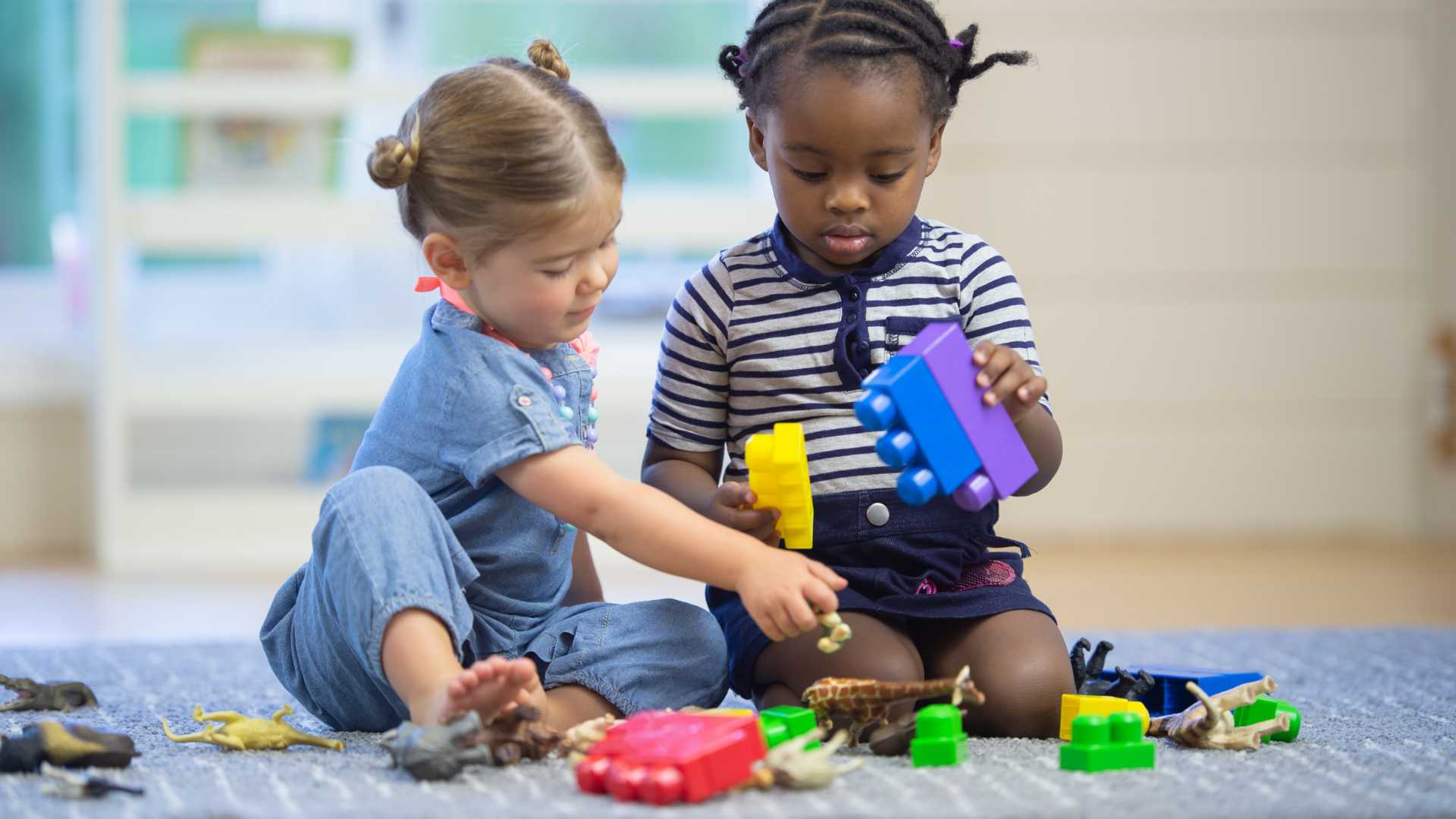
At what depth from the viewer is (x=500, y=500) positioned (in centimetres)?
104

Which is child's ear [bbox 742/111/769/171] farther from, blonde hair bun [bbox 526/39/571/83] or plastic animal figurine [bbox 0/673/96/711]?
plastic animal figurine [bbox 0/673/96/711]

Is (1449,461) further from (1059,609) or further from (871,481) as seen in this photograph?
(871,481)

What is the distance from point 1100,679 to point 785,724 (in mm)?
344

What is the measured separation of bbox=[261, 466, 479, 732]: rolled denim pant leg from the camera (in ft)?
3.08

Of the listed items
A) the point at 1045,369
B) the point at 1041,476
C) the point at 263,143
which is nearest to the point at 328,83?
the point at 263,143

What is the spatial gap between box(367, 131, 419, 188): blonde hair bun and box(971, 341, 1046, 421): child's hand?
1.29 ft

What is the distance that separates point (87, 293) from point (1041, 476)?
2144 millimetres

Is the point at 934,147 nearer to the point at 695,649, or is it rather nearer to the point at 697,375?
the point at 697,375

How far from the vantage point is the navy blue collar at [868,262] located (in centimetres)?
116

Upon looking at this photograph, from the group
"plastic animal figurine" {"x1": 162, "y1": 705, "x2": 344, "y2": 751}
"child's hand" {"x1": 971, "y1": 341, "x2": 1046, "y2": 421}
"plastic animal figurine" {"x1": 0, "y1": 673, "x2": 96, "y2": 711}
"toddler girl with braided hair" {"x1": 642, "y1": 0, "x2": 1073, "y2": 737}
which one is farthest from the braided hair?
"plastic animal figurine" {"x1": 0, "y1": 673, "x2": 96, "y2": 711}

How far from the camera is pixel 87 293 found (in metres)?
2.72

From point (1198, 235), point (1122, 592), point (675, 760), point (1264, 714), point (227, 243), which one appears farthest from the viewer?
point (1198, 235)

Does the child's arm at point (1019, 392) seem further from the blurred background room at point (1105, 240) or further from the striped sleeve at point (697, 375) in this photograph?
the blurred background room at point (1105, 240)

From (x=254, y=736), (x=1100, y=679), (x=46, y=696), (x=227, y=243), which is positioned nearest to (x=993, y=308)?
(x=1100, y=679)
